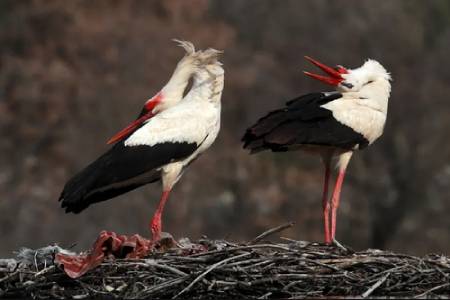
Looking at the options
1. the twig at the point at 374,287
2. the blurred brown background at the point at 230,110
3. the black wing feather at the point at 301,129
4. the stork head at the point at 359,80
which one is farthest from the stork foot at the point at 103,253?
the blurred brown background at the point at 230,110

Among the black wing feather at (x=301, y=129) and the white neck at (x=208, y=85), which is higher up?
the white neck at (x=208, y=85)

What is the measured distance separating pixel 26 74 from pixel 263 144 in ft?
56.9

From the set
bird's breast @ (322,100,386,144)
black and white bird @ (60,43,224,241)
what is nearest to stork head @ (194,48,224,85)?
black and white bird @ (60,43,224,241)

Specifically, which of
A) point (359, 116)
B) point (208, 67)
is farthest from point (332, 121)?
point (208, 67)

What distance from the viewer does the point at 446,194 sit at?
2662cm

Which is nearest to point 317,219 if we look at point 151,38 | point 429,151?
point 429,151

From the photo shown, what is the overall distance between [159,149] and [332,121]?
1.27 m

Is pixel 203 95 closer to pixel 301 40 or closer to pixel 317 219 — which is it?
pixel 317 219

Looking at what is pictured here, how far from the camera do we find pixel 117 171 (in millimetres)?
11023

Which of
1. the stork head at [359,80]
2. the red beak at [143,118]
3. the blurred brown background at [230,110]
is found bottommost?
the stork head at [359,80]

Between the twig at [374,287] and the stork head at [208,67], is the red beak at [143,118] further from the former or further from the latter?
the twig at [374,287]

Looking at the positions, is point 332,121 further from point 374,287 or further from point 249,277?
point 374,287

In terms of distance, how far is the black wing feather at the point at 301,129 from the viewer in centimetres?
1059

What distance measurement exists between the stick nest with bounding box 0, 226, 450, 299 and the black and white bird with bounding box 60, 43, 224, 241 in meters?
1.79
